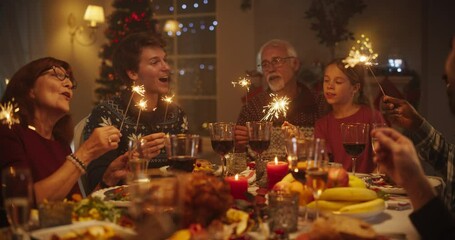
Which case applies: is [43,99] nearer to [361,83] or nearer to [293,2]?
[361,83]

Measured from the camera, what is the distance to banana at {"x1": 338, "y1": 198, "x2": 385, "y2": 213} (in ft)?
4.87

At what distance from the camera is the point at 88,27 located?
6762mm

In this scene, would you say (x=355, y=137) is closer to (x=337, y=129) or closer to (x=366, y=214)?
(x=366, y=214)

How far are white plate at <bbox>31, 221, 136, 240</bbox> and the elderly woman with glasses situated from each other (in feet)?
1.89

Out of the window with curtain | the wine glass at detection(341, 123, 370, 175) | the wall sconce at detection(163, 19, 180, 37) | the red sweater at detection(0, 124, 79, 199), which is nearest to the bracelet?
the red sweater at detection(0, 124, 79, 199)

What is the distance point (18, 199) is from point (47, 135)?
1.10 meters

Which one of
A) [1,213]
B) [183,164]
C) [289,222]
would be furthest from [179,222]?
[1,213]

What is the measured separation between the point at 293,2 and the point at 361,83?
3.00m

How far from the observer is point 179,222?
47.0 inches

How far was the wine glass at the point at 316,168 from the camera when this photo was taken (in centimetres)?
148

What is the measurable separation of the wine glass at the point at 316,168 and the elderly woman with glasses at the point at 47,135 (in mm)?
879

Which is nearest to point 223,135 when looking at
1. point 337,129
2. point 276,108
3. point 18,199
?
point 276,108

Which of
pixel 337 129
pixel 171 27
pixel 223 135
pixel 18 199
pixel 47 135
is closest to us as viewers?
pixel 18 199

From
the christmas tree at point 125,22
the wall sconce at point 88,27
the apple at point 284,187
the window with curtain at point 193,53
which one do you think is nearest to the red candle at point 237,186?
the apple at point 284,187
